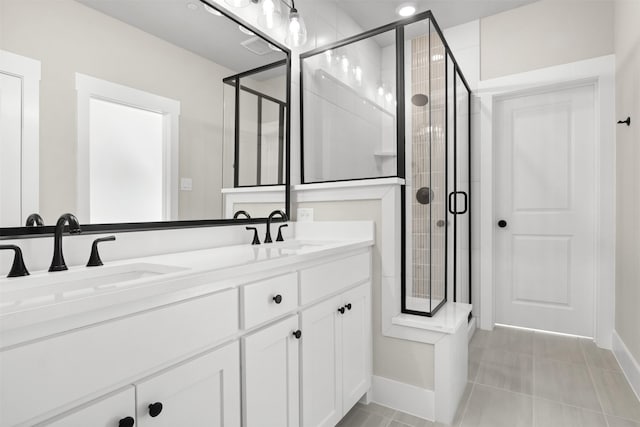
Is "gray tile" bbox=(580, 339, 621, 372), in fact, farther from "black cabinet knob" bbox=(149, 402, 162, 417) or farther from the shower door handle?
"black cabinet knob" bbox=(149, 402, 162, 417)

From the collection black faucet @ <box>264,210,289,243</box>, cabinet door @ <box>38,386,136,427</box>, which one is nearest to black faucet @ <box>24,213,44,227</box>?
cabinet door @ <box>38,386,136,427</box>

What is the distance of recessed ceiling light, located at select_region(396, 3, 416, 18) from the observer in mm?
2729

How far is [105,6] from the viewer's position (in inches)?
45.4

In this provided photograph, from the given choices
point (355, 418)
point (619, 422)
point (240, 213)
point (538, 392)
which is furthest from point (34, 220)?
point (619, 422)

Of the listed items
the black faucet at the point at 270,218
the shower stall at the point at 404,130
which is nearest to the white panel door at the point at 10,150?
the black faucet at the point at 270,218

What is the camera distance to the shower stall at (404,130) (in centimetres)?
183

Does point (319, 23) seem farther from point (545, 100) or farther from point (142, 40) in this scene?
point (545, 100)

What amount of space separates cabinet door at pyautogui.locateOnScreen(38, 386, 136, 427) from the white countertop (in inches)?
6.4

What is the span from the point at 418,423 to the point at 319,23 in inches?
96.8

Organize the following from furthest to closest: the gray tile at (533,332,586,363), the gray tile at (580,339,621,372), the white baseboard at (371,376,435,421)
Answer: the gray tile at (533,332,586,363)
the gray tile at (580,339,621,372)
the white baseboard at (371,376,435,421)

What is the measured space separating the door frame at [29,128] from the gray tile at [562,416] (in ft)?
7.22

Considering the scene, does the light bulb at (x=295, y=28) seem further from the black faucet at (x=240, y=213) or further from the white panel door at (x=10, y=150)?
the white panel door at (x=10, y=150)

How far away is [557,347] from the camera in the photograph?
8.13 feet

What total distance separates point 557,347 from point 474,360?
73 centimetres
